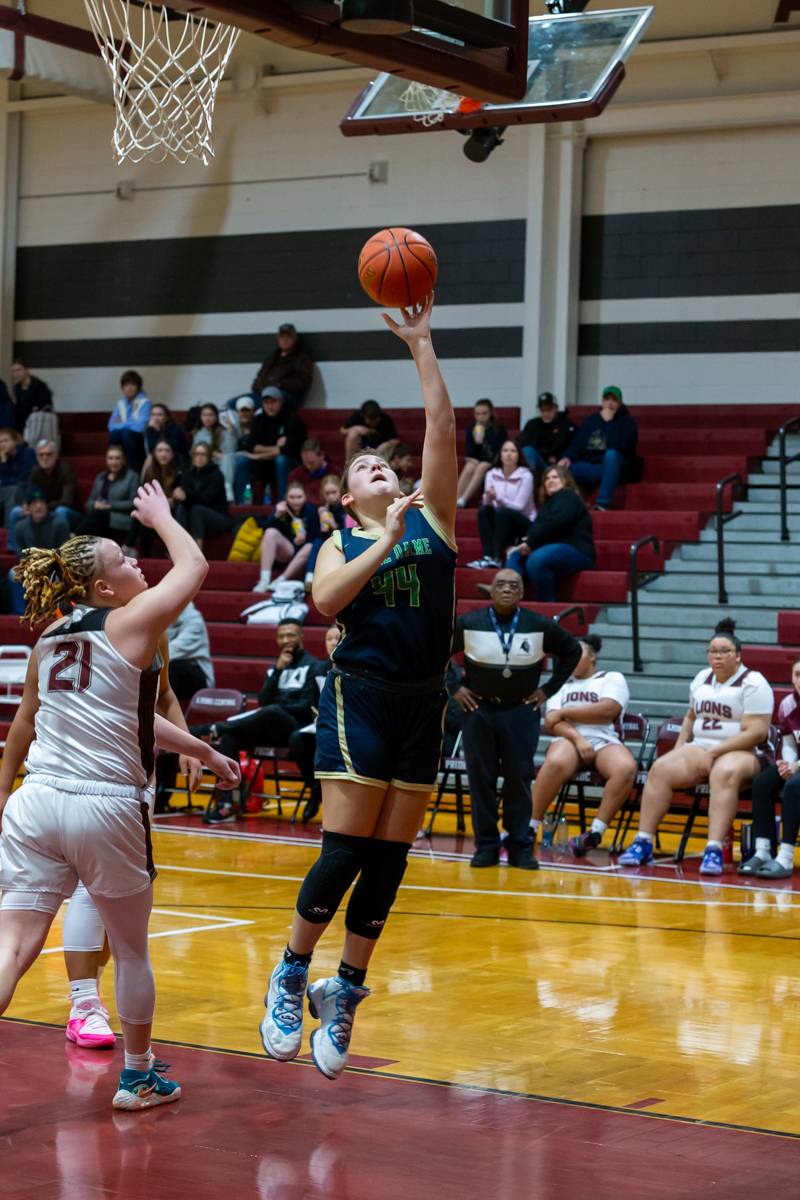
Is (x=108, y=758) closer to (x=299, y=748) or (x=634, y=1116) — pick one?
(x=634, y=1116)

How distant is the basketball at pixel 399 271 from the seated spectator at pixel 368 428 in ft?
37.8

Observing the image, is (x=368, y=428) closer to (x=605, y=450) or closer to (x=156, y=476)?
(x=156, y=476)

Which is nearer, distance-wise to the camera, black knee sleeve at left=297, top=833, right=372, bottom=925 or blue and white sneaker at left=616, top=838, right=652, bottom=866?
black knee sleeve at left=297, top=833, right=372, bottom=925

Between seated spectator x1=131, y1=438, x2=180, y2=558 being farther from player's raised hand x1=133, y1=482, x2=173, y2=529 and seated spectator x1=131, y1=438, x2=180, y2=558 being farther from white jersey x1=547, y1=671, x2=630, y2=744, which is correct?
player's raised hand x1=133, y1=482, x2=173, y2=529

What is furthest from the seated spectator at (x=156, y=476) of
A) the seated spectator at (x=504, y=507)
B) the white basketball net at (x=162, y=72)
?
the white basketball net at (x=162, y=72)

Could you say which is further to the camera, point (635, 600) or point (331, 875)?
point (635, 600)

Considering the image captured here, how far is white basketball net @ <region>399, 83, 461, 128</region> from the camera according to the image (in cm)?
881

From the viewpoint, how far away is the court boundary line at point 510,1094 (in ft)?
14.5

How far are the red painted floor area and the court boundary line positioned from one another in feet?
0.06

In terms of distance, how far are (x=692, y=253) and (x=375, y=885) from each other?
45.2 feet

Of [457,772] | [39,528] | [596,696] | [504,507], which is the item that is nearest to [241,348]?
[39,528]

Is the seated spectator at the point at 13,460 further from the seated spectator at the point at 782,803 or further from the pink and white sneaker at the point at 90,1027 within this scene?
the pink and white sneaker at the point at 90,1027

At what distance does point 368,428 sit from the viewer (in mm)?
16844

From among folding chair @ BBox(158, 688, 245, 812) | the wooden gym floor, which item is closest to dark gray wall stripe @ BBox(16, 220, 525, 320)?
folding chair @ BBox(158, 688, 245, 812)
